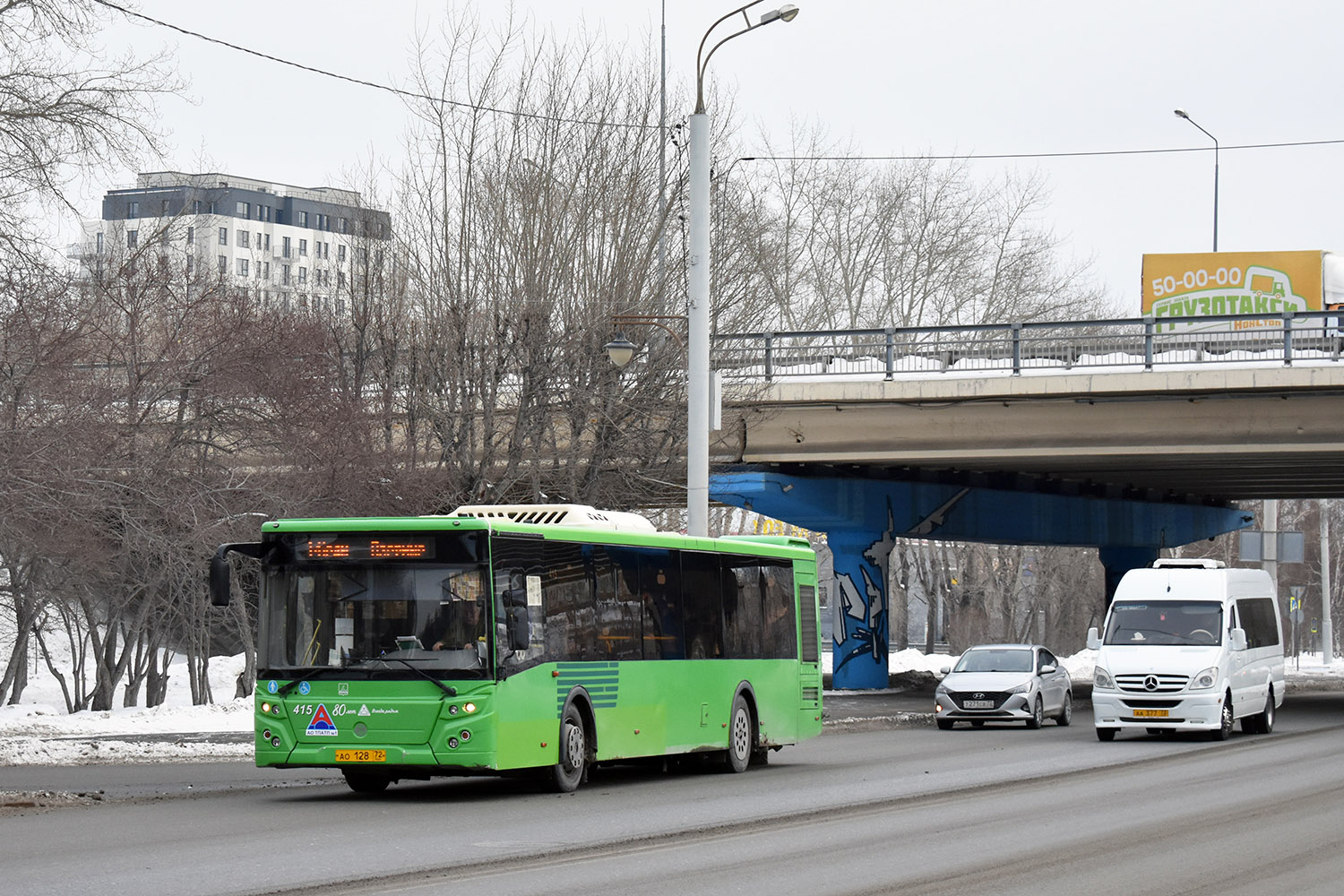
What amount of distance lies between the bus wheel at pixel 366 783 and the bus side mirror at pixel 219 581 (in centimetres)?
245

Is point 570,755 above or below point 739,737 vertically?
above

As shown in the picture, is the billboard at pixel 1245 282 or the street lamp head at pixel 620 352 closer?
the street lamp head at pixel 620 352

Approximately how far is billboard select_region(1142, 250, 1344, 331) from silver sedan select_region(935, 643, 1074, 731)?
12997mm

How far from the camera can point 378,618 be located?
15875mm

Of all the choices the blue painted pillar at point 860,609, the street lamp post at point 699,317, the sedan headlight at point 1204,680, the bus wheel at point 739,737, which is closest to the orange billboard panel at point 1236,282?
the blue painted pillar at point 860,609

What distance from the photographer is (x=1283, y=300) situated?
40.8 m

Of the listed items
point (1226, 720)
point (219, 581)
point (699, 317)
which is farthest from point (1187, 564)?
point (219, 581)

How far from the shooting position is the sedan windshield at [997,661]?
30.0m

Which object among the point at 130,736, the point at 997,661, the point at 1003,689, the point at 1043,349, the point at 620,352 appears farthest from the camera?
the point at 1043,349

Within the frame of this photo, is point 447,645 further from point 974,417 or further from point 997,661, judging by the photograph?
point 974,417

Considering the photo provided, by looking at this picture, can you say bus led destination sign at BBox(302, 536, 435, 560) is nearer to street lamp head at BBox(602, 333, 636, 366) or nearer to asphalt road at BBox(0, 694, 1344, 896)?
asphalt road at BBox(0, 694, 1344, 896)

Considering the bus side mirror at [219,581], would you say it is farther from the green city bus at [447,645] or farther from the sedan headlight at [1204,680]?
the sedan headlight at [1204,680]

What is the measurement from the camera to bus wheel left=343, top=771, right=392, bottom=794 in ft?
54.8

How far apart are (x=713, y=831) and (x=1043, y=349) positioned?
24.2m
